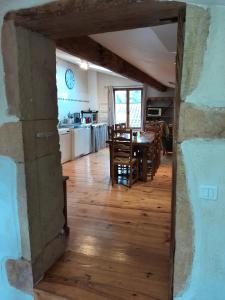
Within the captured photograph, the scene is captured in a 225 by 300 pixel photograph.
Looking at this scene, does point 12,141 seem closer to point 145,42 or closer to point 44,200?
point 44,200

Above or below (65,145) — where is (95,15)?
above

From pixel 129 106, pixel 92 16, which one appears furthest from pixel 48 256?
pixel 129 106

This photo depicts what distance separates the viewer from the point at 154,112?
8.54m

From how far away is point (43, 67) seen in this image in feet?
6.80

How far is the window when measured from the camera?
9.00m

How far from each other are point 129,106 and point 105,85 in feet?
4.05

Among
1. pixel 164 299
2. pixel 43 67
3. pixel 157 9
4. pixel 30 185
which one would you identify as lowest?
pixel 164 299

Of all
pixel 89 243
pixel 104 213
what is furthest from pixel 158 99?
pixel 89 243

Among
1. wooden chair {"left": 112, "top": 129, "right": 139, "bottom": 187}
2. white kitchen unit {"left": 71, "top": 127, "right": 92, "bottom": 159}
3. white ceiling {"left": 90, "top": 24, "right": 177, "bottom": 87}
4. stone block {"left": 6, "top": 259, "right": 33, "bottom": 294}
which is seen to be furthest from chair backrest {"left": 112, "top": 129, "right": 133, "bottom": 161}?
stone block {"left": 6, "top": 259, "right": 33, "bottom": 294}

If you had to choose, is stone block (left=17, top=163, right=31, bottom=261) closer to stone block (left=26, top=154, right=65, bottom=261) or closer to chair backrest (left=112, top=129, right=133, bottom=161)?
stone block (left=26, top=154, right=65, bottom=261)

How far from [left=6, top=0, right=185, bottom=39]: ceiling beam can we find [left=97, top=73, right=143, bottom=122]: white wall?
7.28m

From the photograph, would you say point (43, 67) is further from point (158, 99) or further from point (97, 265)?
point (158, 99)

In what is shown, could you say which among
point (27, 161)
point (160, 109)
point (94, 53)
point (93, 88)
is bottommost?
point (27, 161)

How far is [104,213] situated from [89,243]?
2.32 feet
